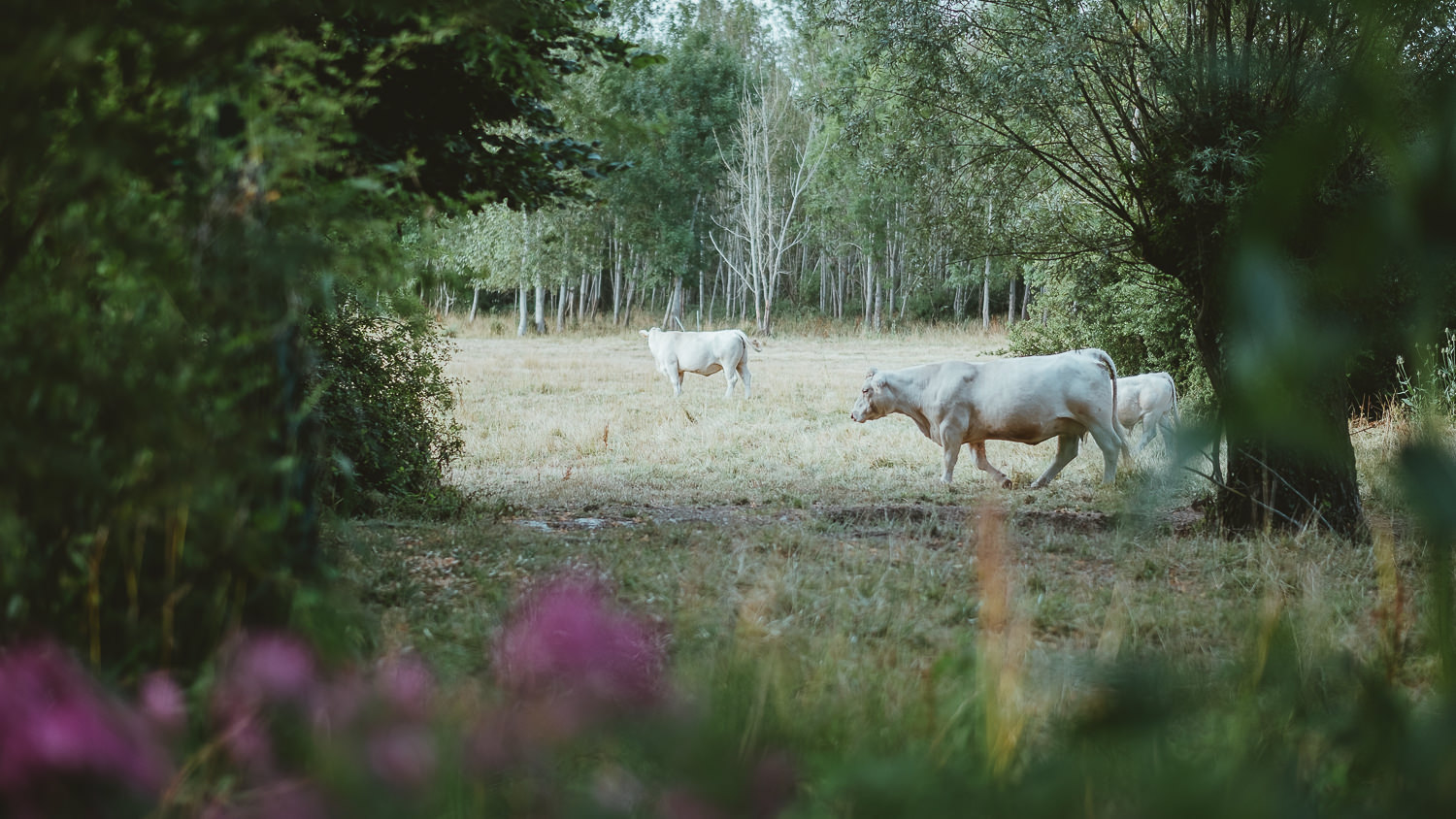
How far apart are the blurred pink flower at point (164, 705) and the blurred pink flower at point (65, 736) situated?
9cm

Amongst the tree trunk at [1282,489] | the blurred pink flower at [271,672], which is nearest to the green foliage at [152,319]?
the blurred pink flower at [271,672]

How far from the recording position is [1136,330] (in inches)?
641

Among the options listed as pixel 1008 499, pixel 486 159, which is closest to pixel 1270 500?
pixel 1008 499

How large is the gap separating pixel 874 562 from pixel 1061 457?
6160 millimetres

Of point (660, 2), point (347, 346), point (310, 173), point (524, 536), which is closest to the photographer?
point (310, 173)

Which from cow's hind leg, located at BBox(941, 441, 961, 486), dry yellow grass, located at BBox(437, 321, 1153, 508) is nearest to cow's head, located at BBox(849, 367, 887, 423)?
dry yellow grass, located at BBox(437, 321, 1153, 508)

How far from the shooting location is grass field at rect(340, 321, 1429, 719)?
3.05 m

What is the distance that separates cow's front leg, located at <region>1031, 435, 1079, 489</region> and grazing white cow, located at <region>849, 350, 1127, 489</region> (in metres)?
0.01

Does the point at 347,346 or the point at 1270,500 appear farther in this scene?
the point at 347,346

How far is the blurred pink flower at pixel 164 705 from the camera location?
4.93 feet

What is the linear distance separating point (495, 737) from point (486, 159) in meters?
4.66

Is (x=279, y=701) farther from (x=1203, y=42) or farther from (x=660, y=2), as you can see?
(x=660, y=2)

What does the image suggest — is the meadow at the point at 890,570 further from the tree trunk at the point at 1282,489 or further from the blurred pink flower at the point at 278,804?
the blurred pink flower at the point at 278,804

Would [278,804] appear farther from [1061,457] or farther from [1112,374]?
[1112,374]
